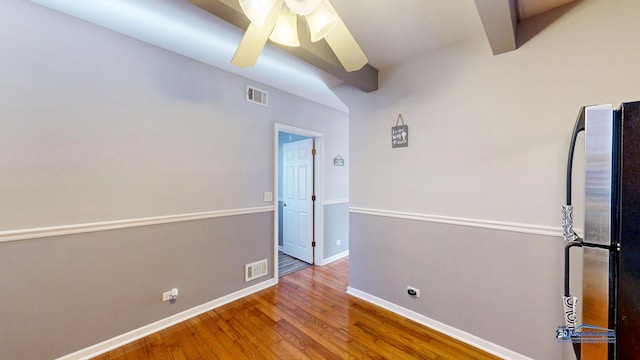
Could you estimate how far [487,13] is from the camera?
1459 millimetres

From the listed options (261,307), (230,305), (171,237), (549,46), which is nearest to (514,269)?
(549,46)

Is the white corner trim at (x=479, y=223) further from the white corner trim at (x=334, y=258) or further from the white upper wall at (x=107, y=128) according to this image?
the white upper wall at (x=107, y=128)

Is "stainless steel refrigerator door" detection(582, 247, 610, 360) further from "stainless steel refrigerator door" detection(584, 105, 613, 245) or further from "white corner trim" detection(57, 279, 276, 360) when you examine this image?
"white corner trim" detection(57, 279, 276, 360)

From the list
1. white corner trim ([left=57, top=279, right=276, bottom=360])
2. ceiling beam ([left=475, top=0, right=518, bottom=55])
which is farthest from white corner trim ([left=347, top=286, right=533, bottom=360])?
ceiling beam ([left=475, top=0, right=518, bottom=55])

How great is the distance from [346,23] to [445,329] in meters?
2.68

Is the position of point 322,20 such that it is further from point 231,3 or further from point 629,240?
point 629,240

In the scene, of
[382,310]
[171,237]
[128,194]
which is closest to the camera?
[128,194]

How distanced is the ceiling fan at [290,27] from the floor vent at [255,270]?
230 centimetres

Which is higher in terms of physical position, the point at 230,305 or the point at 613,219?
the point at 613,219

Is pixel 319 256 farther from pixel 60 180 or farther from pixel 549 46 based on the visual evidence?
pixel 549 46

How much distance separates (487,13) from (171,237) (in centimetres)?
296

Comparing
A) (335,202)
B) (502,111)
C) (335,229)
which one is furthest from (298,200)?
(502,111)

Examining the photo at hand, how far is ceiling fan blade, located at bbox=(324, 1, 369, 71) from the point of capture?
1.25m

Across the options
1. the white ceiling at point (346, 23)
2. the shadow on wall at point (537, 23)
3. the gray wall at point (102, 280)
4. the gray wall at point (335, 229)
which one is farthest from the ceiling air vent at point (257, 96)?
the shadow on wall at point (537, 23)
